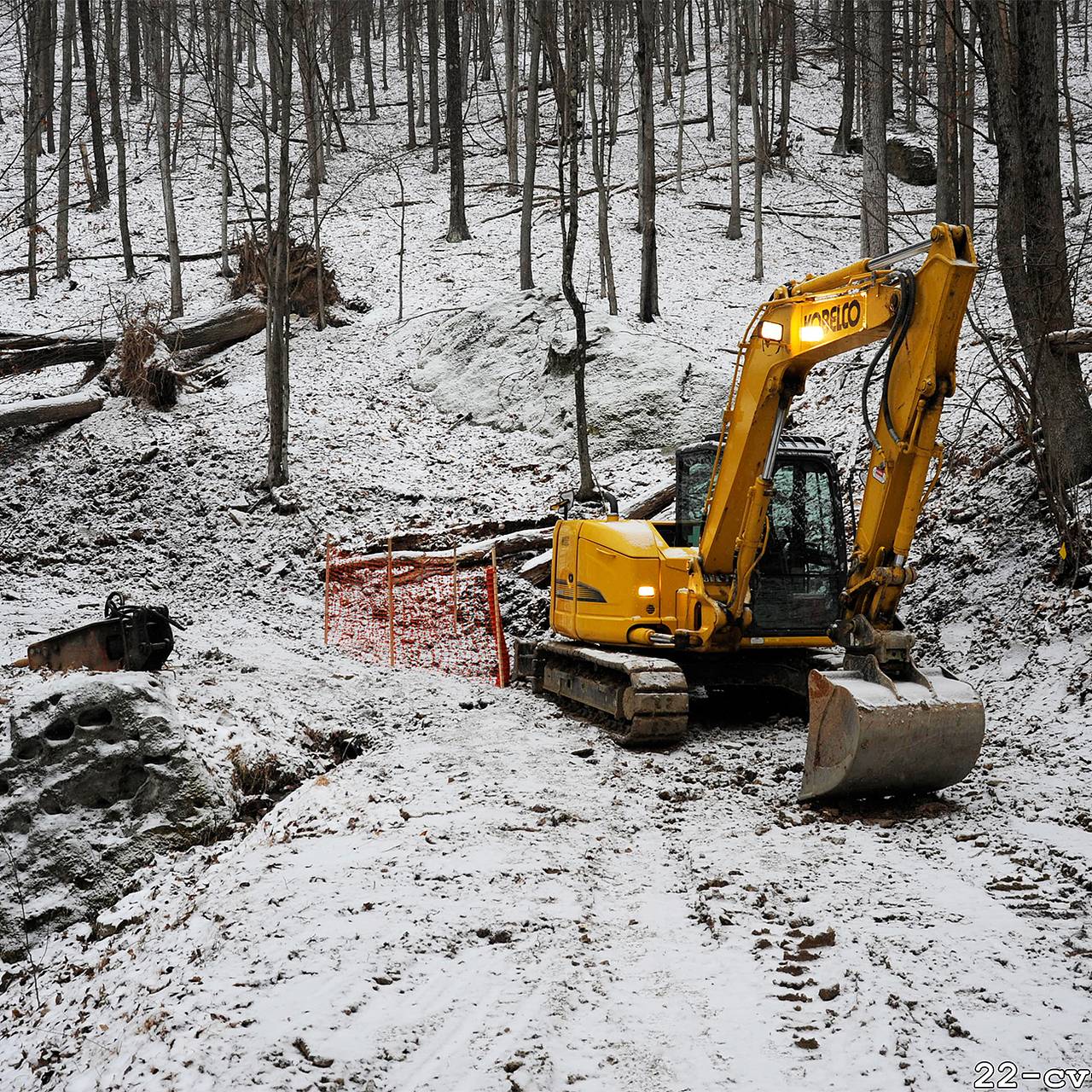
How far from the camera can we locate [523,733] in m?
8.65

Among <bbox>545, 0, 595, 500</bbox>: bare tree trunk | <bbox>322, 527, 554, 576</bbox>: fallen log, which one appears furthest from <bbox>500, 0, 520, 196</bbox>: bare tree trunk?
<bbox>322, 527, 554, 576</bbox>: fallen log

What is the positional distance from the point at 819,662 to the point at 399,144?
3441cm

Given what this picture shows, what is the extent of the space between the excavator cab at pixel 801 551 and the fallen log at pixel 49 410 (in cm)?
1409

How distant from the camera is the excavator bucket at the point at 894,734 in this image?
5773mm

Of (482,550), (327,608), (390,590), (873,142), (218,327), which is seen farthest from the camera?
(218,327)

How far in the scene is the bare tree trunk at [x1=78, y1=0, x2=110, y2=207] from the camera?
94.4ft

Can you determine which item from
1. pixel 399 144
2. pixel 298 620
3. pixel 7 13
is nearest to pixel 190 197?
pixel 399 144

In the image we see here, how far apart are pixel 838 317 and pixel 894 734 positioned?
10.1 feet

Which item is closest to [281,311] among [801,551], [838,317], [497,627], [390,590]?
[390,590]

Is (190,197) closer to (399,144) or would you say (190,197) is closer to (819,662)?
(399,144)

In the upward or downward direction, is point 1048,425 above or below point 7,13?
below

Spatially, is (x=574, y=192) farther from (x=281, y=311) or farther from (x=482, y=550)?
(x=482, y=550)

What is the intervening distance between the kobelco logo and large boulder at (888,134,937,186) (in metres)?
26.4

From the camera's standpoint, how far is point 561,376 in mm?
17906
